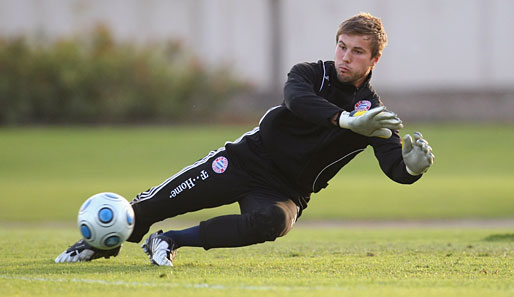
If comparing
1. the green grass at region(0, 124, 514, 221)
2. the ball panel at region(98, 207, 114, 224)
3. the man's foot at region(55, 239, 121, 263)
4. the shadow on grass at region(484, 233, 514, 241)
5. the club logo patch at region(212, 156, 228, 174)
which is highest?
the club logo patch at region(212, 156, 228, 174)

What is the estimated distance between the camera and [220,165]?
655 cm

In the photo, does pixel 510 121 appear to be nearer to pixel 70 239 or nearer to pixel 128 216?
pixel 70 239

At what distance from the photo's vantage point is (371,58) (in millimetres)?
6230

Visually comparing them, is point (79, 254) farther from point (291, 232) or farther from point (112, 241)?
point (291, 232)

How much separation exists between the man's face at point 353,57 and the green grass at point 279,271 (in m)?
A: 1.50

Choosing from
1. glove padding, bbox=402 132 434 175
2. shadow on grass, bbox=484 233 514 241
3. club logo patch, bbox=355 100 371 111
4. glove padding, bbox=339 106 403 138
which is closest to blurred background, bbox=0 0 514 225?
shadow on grass, bbox=484 233 514 241

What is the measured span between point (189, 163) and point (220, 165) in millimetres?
19083

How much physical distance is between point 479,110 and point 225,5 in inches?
474

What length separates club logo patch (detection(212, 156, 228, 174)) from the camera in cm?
652

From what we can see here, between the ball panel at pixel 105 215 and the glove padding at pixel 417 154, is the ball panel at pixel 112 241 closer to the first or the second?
the ball panel at pixel 105 215

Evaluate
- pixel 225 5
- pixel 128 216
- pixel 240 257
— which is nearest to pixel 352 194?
pixel 240 257

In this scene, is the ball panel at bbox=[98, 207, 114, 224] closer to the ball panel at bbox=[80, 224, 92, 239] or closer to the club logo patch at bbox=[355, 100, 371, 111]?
the ball panel at bbox=[80, 224, 92, 239]

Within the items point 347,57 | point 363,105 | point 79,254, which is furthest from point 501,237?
point 79,254

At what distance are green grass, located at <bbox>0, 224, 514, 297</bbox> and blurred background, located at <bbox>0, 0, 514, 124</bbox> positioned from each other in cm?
2433
